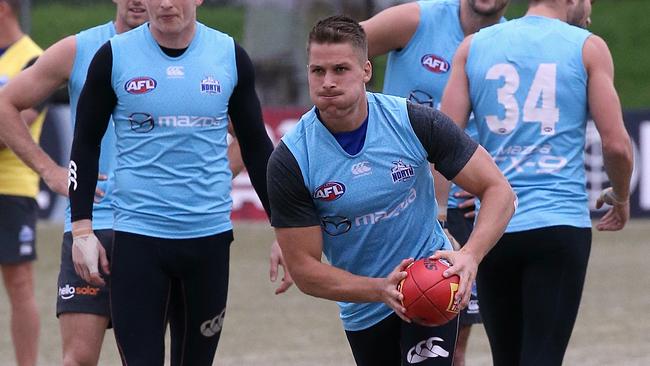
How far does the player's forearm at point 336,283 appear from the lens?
501 centimetres

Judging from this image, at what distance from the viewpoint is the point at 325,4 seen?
737 inches

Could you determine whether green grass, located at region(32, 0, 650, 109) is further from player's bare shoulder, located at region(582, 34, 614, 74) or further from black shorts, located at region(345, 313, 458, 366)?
black shorts, located at region(345, 313, 458, 366)

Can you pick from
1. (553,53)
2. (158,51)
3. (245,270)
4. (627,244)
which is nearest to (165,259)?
(158,51)

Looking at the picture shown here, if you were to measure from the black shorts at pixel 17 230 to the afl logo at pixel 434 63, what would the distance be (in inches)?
120

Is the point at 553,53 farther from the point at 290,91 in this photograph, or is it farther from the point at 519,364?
the point at 290,91

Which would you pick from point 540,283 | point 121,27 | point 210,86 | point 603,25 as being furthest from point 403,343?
point 603,25

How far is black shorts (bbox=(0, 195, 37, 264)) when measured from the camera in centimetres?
862

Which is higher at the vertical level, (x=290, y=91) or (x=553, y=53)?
(x=553, y=53)

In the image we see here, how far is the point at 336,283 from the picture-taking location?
5.06 meters

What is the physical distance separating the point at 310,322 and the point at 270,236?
515 cm

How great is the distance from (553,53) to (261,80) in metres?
12.5

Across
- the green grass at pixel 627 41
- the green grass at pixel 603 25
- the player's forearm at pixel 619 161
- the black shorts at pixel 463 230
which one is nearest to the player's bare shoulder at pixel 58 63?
the black shorts at pixel 463 230

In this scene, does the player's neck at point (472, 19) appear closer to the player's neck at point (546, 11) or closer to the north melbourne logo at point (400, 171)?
the player's neck at point (546, 11)

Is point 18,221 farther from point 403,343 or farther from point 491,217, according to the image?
point 491,217
